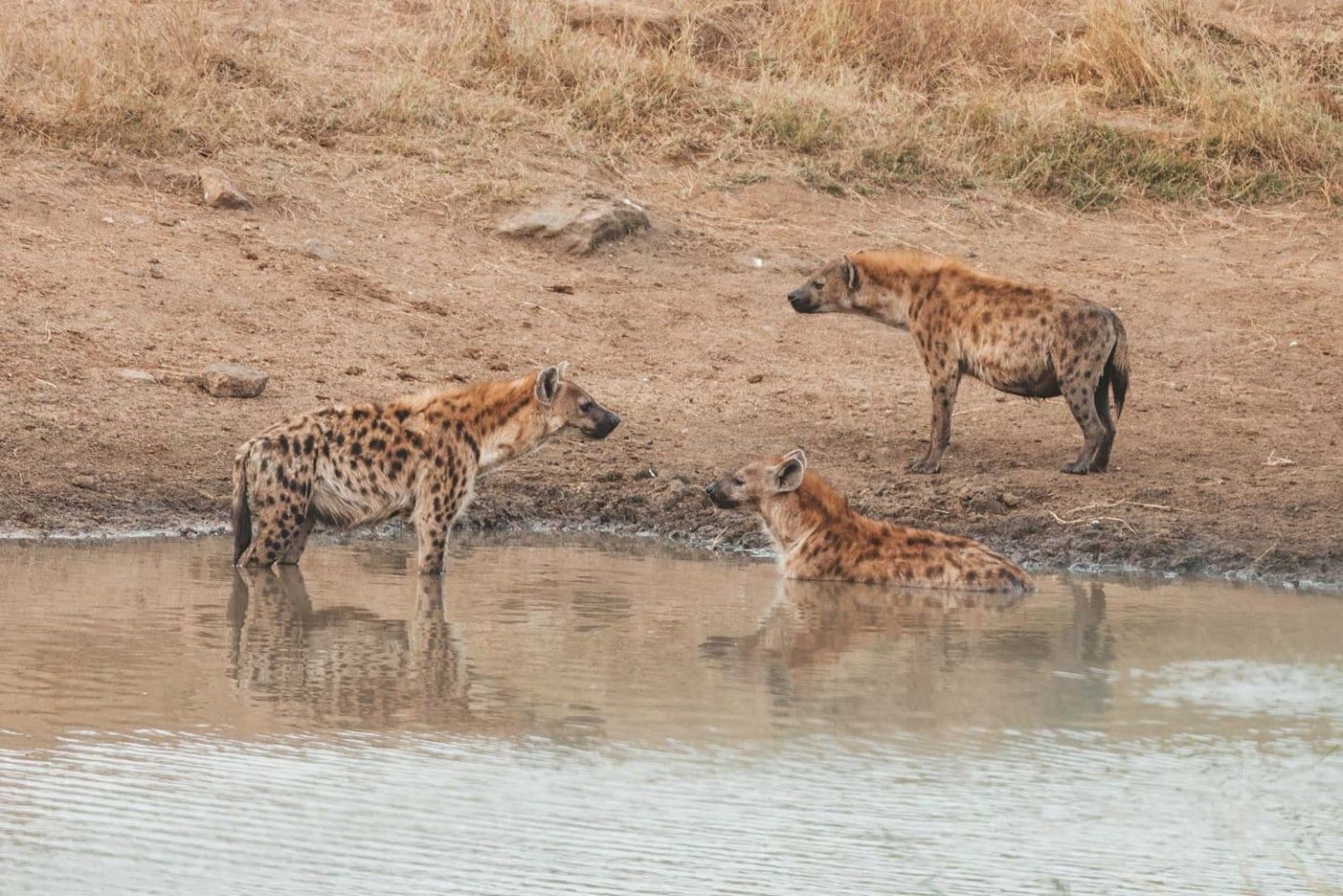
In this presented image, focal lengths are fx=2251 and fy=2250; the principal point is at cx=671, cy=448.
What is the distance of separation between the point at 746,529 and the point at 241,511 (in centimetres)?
212

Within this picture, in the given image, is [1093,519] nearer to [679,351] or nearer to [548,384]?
[548,384]

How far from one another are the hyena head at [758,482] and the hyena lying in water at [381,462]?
0.67m

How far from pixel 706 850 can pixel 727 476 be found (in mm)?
3984

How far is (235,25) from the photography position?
483 inches

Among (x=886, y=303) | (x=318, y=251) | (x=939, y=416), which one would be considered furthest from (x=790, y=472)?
(x=318, y=251)

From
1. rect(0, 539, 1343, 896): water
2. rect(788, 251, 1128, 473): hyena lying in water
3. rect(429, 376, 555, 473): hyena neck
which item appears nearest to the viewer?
rect(0, 539, 1343, 896): water

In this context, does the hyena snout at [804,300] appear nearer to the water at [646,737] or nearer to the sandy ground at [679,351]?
the sandy ground at [679,351]

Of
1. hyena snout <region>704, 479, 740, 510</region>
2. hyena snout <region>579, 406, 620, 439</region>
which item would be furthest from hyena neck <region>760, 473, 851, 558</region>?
hyena snout <region>579, 406, 620, 439</region>

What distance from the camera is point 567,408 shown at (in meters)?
7.75

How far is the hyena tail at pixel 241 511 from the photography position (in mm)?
7145

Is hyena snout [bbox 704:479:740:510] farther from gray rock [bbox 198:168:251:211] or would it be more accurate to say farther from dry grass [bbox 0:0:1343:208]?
dry grass [bbox 0:0:1343:208]

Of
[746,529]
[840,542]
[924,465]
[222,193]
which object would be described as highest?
[222,193]

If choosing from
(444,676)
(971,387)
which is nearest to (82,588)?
(444,676)

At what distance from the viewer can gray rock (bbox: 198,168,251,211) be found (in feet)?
34.8
